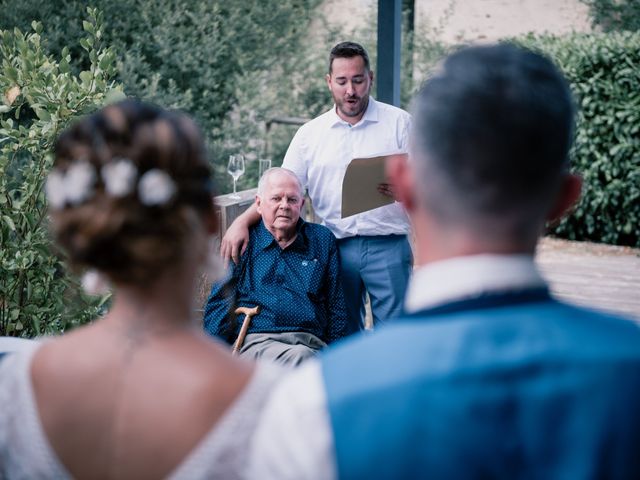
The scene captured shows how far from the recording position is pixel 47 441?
1257 millimetres

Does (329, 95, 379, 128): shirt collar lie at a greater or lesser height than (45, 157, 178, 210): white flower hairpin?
lesser

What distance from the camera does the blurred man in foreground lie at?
1.00 metres

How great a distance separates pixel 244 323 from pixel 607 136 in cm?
713

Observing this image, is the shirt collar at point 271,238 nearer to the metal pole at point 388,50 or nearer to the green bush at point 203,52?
the metal pole at point 388,50

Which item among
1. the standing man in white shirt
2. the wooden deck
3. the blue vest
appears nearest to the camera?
the blue vest

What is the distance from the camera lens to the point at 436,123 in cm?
112

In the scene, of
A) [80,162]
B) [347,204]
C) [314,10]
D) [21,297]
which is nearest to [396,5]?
[347,204]

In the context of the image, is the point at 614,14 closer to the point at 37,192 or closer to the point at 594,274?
the point at 594,274

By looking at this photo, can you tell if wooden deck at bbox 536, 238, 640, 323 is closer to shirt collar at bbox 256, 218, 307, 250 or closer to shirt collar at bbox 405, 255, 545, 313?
shirt collar at bbox 256, 218, 307, 250

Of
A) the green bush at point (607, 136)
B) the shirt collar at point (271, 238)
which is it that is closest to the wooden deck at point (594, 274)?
the green bush at point (607, 136)

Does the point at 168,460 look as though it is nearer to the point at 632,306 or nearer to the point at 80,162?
the point at 80,162

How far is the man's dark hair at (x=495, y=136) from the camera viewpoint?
109cm

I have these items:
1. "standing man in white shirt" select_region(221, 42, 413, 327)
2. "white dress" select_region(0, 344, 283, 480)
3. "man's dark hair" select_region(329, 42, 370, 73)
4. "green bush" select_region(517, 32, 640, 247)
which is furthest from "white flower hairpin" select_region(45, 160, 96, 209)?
"green bush" select_region(517, 32, 640, 247)

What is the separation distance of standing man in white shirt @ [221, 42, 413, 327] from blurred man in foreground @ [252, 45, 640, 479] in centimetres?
313
